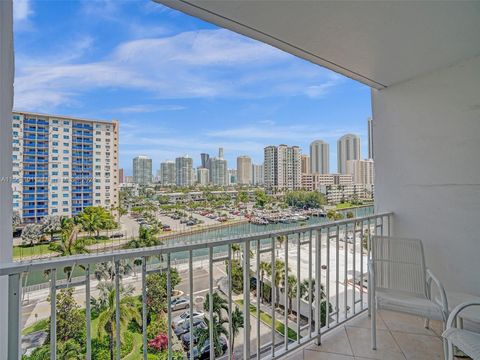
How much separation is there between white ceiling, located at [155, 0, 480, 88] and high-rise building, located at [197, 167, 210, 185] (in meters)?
1.34

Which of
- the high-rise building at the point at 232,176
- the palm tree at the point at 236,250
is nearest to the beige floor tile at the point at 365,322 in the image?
the palm tree at the point at 236,250

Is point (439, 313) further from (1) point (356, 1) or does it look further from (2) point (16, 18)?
(2) point (16, 18)

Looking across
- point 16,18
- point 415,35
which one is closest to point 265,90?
point 415,35

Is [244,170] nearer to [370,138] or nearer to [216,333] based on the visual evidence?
[216,333]

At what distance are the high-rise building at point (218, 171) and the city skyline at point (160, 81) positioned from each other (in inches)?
4.6

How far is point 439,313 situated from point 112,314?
2.41 meters

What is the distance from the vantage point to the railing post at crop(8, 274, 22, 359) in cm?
112

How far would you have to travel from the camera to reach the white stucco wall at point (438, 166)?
2.50m

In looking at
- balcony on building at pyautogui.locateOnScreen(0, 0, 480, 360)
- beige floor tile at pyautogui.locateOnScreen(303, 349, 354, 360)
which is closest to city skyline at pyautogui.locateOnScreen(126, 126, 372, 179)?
balcony on building at pyautogui.locateOnScreen(0, 0, 480, 360)

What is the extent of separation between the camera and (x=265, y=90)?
5.92m

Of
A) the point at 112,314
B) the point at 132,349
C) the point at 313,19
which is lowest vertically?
the point at 132,349

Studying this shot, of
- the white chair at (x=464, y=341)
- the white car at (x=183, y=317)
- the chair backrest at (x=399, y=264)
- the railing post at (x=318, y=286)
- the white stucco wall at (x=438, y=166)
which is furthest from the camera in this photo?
the white stucco wall at (x=438, y=166)

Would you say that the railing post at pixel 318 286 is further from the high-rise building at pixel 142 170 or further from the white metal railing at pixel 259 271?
the high-rise building at pixel 142 170

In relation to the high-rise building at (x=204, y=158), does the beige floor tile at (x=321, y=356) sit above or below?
below
